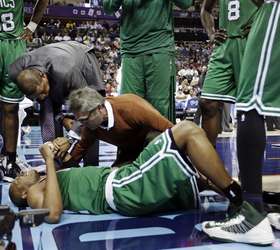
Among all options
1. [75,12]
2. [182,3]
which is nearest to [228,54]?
[182,3]

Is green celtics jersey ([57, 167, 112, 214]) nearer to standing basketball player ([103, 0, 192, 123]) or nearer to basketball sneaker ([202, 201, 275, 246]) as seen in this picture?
basketball sneaker ([202, 201, 275, 246])

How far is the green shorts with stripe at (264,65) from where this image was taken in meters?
1.99

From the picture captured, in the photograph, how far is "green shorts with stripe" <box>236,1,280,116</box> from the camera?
199 cm

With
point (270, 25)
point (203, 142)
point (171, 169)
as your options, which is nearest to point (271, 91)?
point (270, 25)

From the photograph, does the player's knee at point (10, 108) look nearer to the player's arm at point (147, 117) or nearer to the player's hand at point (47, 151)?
the player's hand at point (47, 151)

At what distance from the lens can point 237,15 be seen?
292 centimetres

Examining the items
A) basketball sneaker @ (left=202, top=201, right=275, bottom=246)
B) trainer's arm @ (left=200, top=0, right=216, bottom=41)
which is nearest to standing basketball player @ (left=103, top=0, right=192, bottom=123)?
trainer's arm @ (left=200, top=0, right=216, bottom=41)

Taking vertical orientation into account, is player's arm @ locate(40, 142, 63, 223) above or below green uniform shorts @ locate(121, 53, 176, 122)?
below

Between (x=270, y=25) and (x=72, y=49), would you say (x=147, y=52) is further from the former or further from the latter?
(x=270, y=25)

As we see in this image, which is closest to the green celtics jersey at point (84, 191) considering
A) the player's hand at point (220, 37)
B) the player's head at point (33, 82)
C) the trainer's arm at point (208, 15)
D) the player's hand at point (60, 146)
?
the player's hand at point (60, 146)

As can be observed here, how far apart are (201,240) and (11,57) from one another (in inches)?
87.5

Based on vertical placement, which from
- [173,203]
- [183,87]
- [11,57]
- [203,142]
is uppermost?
[11,57]

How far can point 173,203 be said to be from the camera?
2.76 meters

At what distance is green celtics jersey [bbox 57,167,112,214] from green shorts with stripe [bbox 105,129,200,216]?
0.07 m
